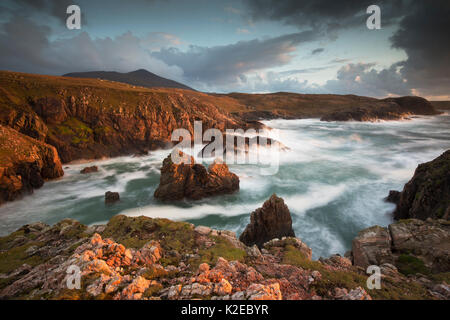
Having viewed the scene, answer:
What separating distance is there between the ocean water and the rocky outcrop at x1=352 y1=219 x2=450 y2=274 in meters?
5.40

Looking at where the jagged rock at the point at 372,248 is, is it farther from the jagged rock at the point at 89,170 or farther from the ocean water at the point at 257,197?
the jagged rock at the point at 89,170

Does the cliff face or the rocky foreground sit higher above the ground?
the cliff face

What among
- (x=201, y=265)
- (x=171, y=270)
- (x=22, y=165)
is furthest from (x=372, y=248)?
(x=22, y=165)

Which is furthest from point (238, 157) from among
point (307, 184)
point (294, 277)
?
point (294, 277)

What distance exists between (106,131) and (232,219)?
118 feet

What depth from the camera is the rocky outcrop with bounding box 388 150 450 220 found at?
1416 cm

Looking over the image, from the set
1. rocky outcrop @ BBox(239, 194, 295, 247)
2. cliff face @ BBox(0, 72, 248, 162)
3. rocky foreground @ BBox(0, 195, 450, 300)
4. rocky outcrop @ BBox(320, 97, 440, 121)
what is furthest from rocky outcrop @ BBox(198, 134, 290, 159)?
rocky outcrop @ BBox(320, 97, 440, 121)

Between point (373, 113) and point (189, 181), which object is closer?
point (189, 181)

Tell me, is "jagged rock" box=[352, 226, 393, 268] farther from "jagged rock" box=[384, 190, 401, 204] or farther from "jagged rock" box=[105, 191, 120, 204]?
"jagged rock" box=[105, 191, 120, 204]

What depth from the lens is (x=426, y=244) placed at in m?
10.3

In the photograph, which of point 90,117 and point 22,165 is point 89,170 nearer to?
point 22,165

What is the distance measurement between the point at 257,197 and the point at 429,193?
51.9 feet

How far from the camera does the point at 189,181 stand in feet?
78.3

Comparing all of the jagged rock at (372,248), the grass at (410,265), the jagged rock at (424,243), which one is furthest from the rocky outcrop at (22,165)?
the jagged rock at (424,243)
